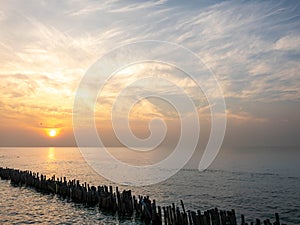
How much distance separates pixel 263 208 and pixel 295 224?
632 centimetres

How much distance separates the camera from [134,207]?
71.1ft

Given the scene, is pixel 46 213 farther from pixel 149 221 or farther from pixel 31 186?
pixel 31 186

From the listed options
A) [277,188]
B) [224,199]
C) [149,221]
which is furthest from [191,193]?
[149,221]

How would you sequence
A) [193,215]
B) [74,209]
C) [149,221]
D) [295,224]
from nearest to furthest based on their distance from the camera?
[193,215]
[149,221]
[295,224]
[74,209]

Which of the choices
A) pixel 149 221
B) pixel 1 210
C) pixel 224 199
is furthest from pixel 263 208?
pixel 1 210

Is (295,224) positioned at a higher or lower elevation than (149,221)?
lower

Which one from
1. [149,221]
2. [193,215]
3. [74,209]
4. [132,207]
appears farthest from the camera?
[74,209]

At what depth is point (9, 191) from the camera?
35125 millimetres

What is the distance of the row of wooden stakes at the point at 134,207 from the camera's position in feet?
47.6

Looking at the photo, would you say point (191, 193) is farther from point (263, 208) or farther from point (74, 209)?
point (74, 209)

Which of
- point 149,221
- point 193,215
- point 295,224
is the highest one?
point 193,215

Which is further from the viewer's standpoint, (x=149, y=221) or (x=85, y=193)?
(x=85, y=193)

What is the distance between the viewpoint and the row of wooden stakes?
14494mm

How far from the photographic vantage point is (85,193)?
2653 cm
